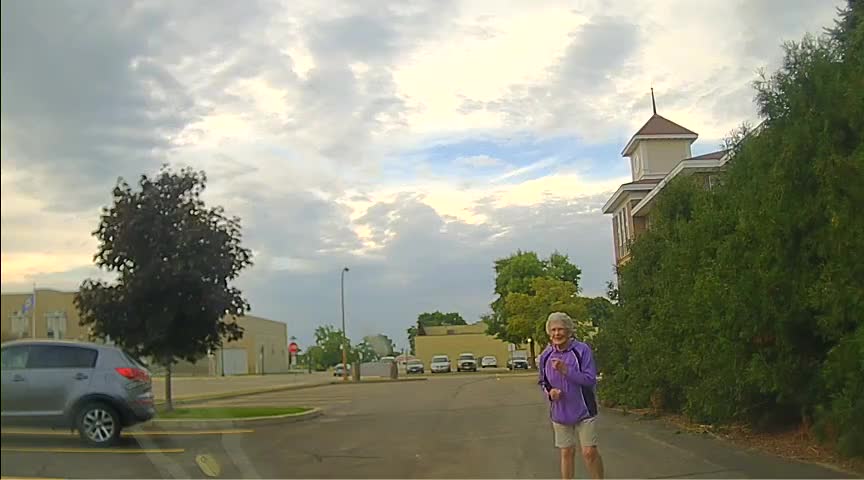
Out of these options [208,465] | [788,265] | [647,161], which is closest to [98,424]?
[208,465]

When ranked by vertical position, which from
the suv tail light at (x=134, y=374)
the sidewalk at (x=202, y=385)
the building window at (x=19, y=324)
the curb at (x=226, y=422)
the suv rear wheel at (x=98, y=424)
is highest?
the building window at (x=19, y=324)

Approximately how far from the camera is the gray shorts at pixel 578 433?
27.0 feet

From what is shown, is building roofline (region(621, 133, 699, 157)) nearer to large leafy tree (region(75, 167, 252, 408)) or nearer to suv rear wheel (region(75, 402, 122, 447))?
large leafy tree (region(75, 167, 252, 408))

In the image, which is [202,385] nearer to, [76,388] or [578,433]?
[76,388]

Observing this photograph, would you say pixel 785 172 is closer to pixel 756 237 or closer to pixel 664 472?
pixel 756 237

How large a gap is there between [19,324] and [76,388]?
3.29 meters

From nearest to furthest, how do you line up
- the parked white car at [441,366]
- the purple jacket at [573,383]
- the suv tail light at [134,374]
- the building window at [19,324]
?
the building window at [19,324], the purple jacket at [573,383], the suv tail light at [134,374], the parked white car at [441,366]

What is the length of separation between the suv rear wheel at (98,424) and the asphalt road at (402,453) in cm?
20

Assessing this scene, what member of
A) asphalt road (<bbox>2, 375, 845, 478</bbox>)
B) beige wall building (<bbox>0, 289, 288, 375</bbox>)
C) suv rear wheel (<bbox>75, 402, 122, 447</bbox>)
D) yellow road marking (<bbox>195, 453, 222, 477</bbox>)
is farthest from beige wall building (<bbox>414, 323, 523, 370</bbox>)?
suv rear wheel (<bbox>75, 402, 122, 447</bbox>)

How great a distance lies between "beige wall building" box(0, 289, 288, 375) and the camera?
5340mm

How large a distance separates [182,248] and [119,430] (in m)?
3.67

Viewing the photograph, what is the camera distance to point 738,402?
1392 cm

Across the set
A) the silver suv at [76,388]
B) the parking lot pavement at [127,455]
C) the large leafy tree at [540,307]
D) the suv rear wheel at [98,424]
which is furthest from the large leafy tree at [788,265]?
the large leafy tree at [540,307]

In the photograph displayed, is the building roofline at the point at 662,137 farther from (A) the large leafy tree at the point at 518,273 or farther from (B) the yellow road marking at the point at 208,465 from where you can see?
(B) the yellow road marking at the point at 208,465
